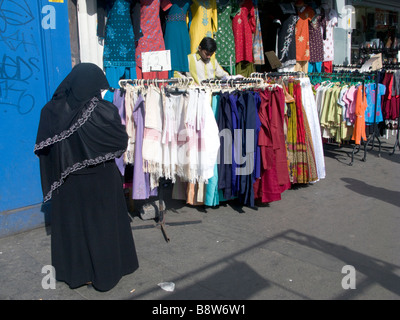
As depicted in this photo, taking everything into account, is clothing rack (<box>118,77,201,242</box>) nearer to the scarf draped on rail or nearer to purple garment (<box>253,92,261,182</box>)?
purple garment (<box>253,92,261,182</box>)

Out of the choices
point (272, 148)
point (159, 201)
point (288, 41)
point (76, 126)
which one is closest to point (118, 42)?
point (159, 201)

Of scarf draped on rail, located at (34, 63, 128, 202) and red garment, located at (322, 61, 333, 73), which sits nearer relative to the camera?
scarf draped on rail, located at (34, 63, 128, 202)

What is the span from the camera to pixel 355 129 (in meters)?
6.98

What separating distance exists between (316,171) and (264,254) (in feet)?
7.55

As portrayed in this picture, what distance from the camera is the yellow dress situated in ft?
21.5

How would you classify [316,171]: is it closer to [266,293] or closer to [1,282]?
[266,293]

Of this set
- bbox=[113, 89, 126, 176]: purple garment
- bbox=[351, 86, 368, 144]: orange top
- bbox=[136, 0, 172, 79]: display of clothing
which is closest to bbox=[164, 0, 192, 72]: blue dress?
bbox=[136, 0, 172, 79]: display of clothing

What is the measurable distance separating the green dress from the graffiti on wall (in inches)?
133

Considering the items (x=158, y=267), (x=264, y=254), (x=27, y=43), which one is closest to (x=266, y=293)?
(x=264, y=254)

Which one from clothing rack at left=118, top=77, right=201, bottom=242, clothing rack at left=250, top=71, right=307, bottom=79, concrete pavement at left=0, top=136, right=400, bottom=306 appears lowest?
concrete pavement at left=0, top=136, right=400, bottom=306

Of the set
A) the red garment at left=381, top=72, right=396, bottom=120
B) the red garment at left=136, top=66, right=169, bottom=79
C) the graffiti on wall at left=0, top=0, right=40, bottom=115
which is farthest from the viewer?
the red garment at left=381, top=72, right=396, bottom=120

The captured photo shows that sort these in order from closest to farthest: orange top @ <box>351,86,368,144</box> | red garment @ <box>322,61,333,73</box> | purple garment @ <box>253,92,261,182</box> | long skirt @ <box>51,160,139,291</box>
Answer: long skirt @ <box>51,160,139,291</box>
purple garment @ <box>253,92,261,182</box>
orange top @ <box>351,86,368,144</box>
red garment @ <box>322,61,333,73</box>

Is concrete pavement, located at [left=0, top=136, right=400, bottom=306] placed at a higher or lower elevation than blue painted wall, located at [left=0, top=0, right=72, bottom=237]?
lower

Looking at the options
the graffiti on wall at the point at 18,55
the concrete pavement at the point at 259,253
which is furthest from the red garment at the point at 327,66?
the graffiti on wall at the point at 18,55
